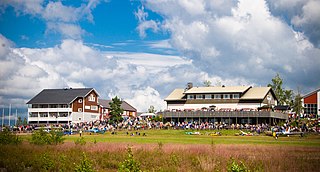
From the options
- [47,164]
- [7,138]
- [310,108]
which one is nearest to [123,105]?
[310,108]

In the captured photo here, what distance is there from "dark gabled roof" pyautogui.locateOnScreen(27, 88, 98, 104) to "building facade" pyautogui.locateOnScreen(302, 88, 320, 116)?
54432 mm

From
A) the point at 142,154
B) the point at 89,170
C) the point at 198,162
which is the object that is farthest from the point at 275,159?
the point at 89,170

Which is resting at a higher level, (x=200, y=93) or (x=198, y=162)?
(x=200, y=93)

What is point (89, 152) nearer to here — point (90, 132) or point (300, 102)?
point (90, 132)

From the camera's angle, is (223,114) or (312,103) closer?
(223,114)

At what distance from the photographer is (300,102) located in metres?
95.9

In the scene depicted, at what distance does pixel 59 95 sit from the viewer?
116625mm

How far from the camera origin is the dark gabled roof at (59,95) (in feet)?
372

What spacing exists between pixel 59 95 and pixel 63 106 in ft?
17.5

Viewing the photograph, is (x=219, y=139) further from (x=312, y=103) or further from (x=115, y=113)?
(x=115, y=113)

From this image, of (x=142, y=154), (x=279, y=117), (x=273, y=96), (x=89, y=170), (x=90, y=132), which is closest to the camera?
(x=89, y=170)

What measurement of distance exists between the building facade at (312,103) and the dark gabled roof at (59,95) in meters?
54.4

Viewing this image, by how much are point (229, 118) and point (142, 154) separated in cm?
6073

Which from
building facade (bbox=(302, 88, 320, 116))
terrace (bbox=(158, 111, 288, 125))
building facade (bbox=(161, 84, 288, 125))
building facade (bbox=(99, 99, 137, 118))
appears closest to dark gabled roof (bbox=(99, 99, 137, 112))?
building facade (bbox=(99, 99, 137, 118))
